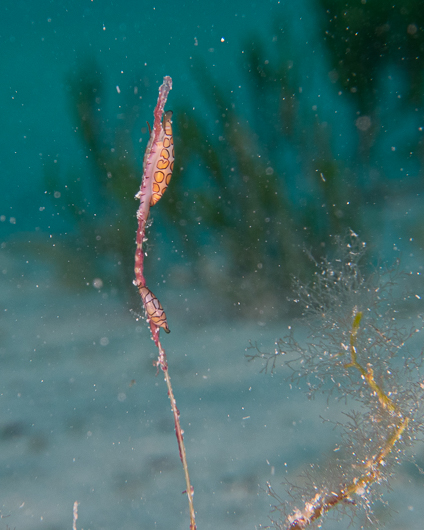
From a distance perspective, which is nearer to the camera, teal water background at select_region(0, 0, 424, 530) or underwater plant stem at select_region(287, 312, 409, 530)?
underwater plant stem at select_region(287, 312, 409, 530)

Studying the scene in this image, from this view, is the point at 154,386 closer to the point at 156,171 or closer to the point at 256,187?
the point at 256,187

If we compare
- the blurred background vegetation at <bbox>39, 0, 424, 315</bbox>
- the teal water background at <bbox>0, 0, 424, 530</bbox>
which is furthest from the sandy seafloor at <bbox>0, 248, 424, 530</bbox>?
the blurred background vegetation at <bbox>39, 0, 424, 315</bbox>

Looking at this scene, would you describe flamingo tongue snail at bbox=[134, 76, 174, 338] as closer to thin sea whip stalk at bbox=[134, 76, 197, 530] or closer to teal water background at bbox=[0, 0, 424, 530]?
thin sea whip stalk at bbox=[134, 76, 197, 530]

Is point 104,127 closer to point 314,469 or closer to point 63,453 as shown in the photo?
point 63,453

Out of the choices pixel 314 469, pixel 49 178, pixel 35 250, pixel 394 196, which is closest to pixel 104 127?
pixel 49 178

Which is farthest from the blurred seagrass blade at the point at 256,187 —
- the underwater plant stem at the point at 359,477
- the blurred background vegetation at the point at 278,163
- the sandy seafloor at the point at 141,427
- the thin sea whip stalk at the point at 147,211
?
the thin sea whip stalk at the point at 147,211

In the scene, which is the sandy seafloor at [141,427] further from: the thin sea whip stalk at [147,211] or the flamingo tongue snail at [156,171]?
the flamingo tongue snail at [156,171]

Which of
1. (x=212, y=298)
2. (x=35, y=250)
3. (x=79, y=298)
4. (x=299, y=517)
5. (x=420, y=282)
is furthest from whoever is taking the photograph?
(x=35, y=250)
